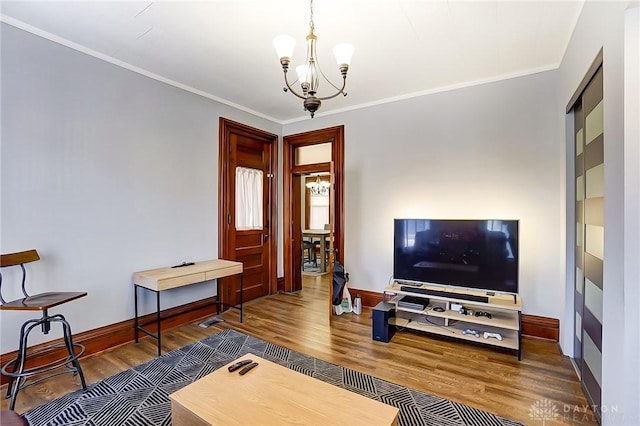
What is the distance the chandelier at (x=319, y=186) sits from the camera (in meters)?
8.44

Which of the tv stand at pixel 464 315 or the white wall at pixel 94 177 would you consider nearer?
the white wall at pixel 94 177

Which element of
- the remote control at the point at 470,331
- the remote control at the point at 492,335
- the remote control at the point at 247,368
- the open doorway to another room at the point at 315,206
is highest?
the open doorway to another room at the point at 315,206

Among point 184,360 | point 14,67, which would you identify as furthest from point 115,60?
point 184,360

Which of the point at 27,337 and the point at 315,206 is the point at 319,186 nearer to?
the point at 315,206

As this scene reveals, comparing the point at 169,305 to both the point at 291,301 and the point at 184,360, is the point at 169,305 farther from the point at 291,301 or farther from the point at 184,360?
the point at 291,301

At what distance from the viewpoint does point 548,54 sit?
283 centimetres

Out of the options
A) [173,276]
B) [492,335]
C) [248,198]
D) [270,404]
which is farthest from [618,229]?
Answer: [248,198]

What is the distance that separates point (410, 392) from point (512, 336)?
1420 mm

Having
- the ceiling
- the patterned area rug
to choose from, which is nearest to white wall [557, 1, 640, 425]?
the patterned area rug

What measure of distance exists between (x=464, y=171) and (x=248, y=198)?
2.99 meters

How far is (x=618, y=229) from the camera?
4.77 feet

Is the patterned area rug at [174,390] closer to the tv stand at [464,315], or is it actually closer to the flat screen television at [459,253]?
the tv stand at [464,315]

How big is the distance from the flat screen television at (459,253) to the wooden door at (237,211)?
222 cm

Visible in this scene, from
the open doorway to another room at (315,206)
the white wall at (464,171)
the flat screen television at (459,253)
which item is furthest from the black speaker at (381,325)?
the open doorway to another room at (315,206)
